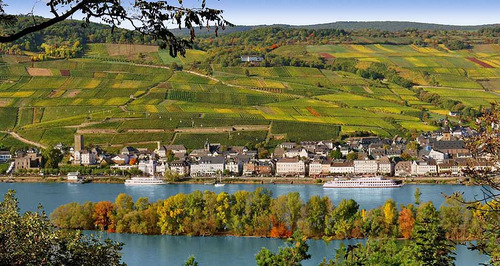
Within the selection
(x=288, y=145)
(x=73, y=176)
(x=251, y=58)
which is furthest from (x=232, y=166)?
(x=251, y=58)

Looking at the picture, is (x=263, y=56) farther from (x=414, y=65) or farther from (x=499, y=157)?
(x=499, y=157)

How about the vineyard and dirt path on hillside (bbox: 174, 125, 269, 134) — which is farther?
the vineyard

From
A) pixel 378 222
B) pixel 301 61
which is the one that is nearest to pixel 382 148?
pixel 378 222

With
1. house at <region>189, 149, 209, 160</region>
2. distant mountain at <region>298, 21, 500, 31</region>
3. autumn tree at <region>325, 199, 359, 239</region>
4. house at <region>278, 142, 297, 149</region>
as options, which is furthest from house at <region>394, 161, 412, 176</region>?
distant mountain at <region>298, 21, 500, 31</region>

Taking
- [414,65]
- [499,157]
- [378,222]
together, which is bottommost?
[378,222]

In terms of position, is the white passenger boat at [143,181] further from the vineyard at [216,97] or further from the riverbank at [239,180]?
the vineyard at [216,97]

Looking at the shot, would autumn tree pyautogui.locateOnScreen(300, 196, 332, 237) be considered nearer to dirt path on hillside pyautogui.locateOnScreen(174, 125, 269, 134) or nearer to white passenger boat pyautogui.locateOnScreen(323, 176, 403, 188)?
white passenger boat pyautogui.locateOnScreen(323, 176, 403, 188)
